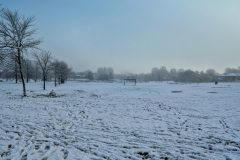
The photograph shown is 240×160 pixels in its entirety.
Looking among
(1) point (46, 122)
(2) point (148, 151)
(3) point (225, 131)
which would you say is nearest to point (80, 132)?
(1) point (46, 122)

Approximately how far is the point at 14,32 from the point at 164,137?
49.3 ft

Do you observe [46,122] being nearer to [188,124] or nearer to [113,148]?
[113,148]

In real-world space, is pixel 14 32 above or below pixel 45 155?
above

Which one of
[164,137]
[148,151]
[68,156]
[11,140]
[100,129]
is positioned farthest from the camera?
[100,129]

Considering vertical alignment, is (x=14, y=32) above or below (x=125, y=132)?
above

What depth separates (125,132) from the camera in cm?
453

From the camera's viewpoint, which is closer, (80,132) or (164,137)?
(164,137)

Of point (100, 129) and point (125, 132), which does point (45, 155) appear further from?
point (125, 132)

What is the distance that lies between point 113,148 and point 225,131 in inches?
181

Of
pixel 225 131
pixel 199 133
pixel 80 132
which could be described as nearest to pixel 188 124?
pixel 199 133

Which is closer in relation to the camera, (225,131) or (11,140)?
(11,140)

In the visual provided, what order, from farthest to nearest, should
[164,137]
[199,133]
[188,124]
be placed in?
[188,124] < [199,133] < [164,137]

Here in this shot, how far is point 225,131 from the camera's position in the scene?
4535 mm

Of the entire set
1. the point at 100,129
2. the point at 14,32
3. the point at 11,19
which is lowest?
the point at 100,129
